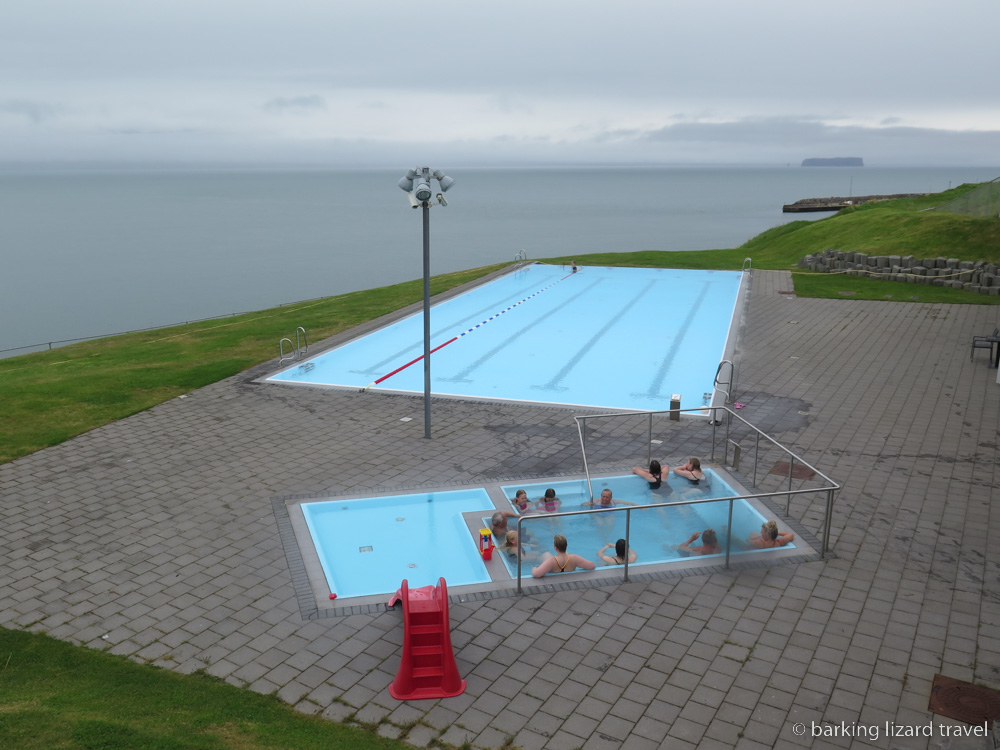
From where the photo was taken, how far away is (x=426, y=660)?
605cm

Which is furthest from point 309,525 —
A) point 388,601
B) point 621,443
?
point 621,443

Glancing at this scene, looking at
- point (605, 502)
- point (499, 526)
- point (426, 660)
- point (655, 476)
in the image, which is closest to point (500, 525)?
point (499, 526)

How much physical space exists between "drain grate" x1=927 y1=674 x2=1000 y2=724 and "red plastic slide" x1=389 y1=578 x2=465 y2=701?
3616mm

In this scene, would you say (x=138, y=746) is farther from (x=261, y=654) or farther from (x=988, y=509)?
(x=988, y=509)

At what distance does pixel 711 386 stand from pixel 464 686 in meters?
10.9

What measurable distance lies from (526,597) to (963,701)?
3652 mm

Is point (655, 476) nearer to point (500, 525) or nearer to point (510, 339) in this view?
point (500, 525)

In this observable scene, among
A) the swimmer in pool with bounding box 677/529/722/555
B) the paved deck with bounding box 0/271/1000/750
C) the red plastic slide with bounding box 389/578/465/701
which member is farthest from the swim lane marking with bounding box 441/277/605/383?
the red plastic slide with bounding box 389/578/465/701

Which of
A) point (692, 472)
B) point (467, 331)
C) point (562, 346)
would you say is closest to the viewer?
point (692, 472)

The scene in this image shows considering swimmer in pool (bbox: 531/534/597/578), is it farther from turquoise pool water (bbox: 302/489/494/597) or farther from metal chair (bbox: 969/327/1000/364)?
metal chair (bbox: 969/327/1000/364)

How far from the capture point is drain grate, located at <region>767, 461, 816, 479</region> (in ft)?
30.9

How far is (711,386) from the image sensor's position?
15695 mm

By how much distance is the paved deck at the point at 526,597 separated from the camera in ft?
19.1

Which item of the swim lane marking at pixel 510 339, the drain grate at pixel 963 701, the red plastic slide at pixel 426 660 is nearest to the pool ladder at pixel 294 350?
the swim lane marking at pixel 510 339
